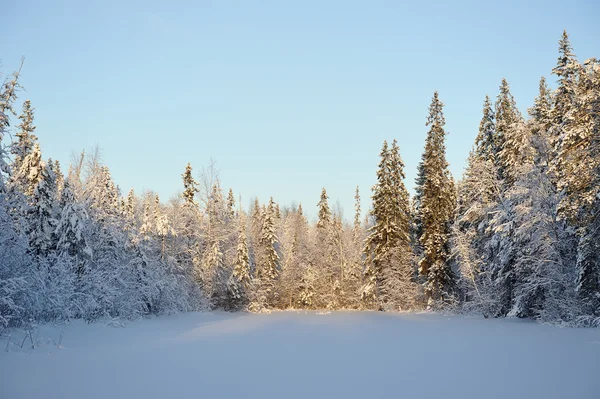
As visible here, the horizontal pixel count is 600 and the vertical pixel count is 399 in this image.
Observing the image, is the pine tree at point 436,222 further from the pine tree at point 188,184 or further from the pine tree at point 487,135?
the pine tree at point 188,184

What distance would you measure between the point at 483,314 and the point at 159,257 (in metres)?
24.9

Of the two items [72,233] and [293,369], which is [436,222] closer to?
[72,233]

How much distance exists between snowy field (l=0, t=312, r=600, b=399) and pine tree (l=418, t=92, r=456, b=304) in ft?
68.0

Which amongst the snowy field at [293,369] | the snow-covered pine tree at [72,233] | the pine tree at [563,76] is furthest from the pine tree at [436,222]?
the snow-covered pine tree at [72,233]

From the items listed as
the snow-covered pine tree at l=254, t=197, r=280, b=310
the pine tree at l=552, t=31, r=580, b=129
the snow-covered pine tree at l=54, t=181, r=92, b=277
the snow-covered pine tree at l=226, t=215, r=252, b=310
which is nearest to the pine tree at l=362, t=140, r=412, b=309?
the snow-covered pine tree at l=254, t=197, r=280, b=310

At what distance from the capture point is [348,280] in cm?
4734

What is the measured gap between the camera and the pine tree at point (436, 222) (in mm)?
34594

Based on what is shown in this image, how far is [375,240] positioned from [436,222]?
6.55 m

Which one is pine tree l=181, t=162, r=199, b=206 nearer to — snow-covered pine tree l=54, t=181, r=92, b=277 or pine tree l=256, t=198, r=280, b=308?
pine tree l=256, t=198, r=280, b=308

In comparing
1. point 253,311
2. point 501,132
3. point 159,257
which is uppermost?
point 501,132

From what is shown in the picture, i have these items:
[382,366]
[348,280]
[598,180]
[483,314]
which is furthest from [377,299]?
[382,366]

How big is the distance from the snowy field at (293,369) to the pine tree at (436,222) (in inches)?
816

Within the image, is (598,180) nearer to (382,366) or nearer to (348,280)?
(382,366)

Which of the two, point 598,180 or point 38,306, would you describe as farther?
point 598,180
